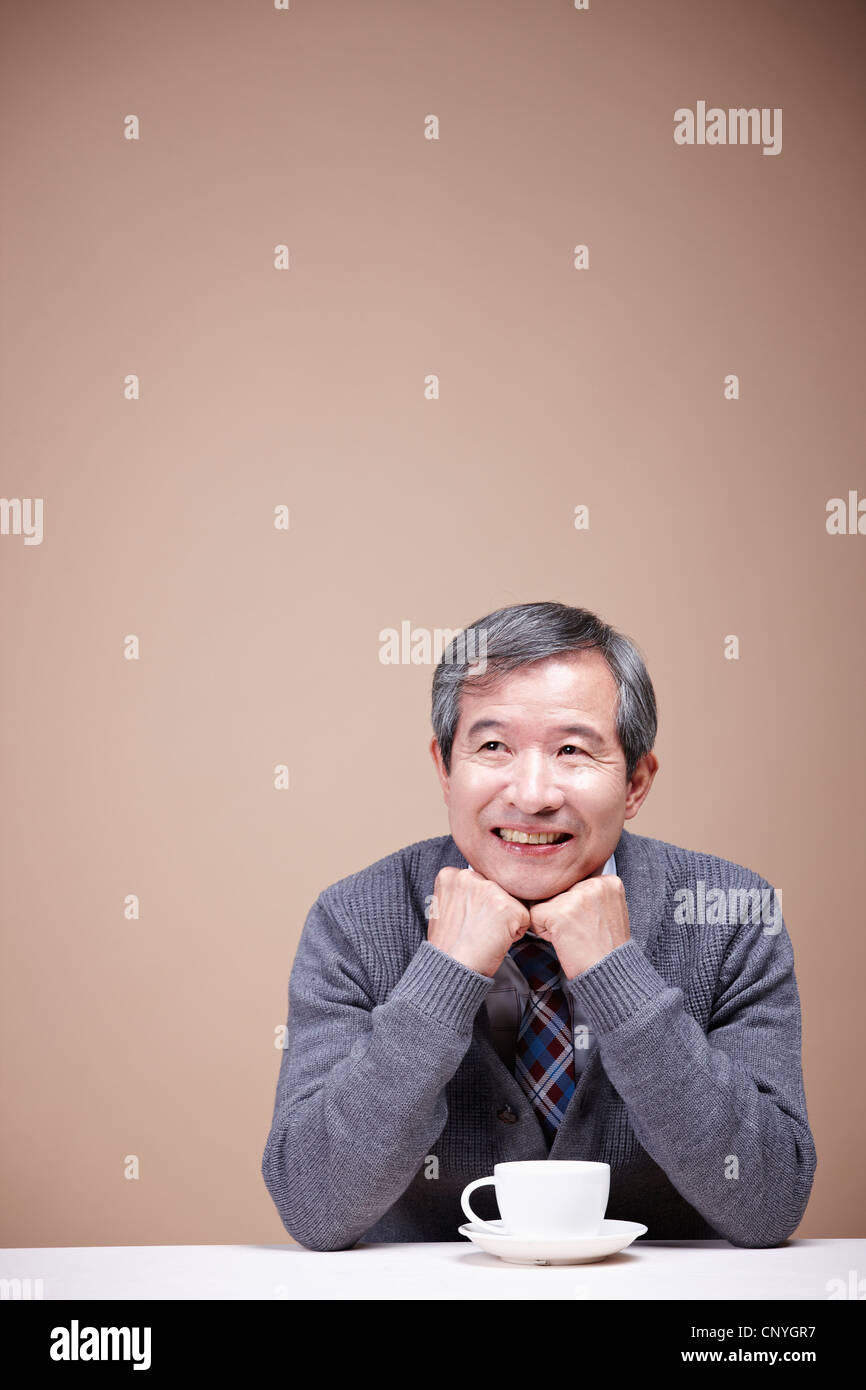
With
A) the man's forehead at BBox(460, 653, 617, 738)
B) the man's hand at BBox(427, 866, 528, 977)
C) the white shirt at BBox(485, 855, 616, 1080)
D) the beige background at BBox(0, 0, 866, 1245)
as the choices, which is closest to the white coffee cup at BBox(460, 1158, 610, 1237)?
the man's hand at BBox(427, 866, 528, 977)

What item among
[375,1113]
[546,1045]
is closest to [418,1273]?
[375,1113]

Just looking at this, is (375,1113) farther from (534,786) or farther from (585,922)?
(534,786)

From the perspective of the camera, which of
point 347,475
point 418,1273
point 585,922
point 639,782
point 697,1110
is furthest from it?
point 347,475

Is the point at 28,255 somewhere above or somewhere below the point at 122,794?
above

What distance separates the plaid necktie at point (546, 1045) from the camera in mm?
1589

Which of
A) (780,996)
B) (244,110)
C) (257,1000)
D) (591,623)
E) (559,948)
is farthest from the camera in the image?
(244,110)

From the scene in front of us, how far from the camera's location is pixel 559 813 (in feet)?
5.20

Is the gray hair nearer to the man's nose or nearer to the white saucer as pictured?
the man's nose

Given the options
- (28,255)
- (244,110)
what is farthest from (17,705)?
(244,110)

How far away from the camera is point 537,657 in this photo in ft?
5.32

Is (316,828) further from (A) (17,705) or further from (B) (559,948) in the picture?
(B) (559,948)

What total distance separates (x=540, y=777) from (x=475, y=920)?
19cm

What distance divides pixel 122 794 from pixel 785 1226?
6.84ft

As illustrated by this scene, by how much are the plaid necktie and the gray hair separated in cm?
27
